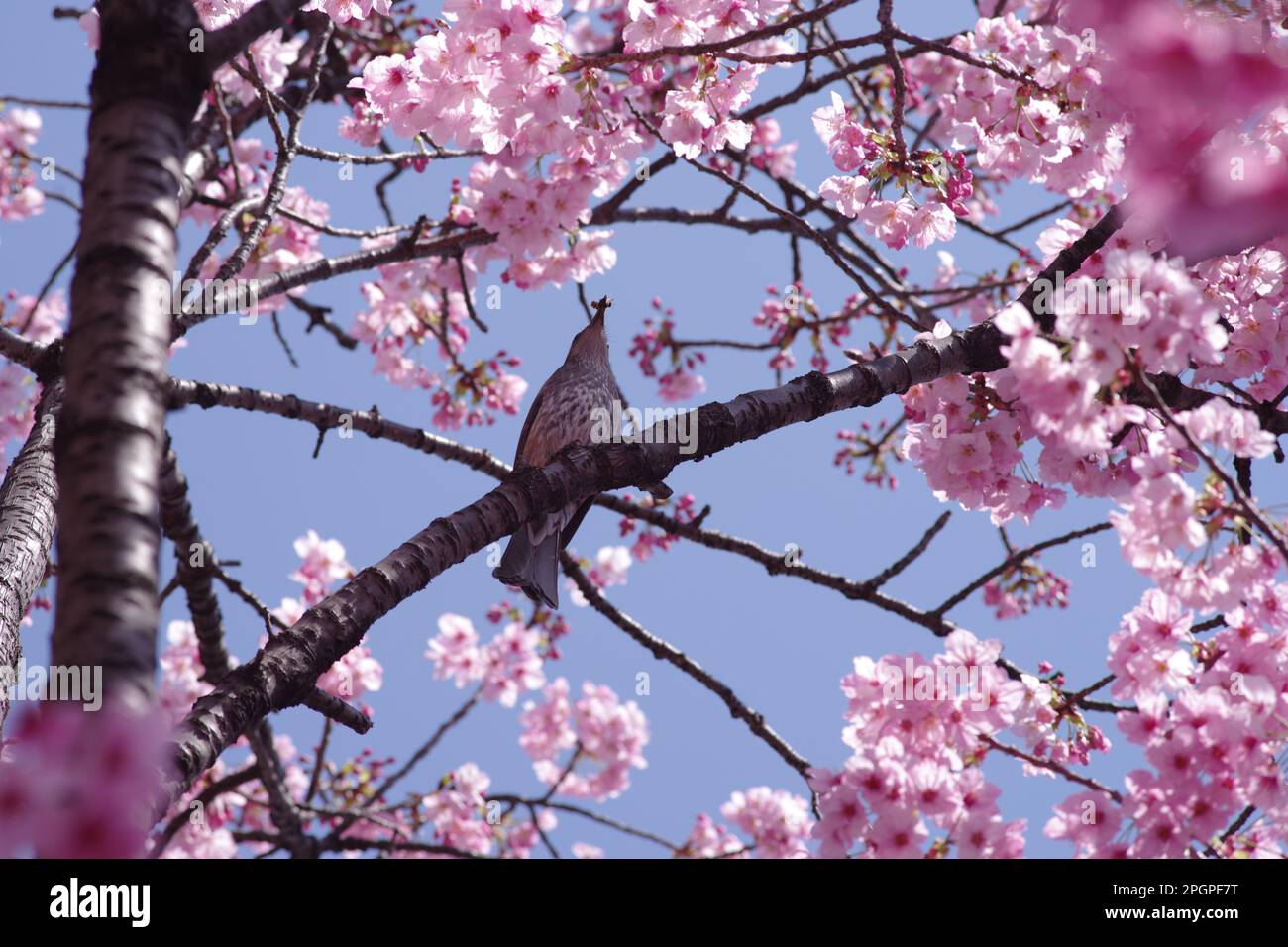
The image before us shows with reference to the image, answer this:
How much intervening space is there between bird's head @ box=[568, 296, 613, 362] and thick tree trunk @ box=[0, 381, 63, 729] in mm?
2594

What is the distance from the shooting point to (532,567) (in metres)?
3.94

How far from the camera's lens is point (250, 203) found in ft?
14.6

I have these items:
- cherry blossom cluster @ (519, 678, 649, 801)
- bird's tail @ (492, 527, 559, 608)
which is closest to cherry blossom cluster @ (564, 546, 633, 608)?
cherry blossom cluster @ (519, 678, 649, 801)

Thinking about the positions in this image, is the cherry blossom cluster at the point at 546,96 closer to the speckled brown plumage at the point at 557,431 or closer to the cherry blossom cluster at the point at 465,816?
the speckled brown plumage at the point at 557,431

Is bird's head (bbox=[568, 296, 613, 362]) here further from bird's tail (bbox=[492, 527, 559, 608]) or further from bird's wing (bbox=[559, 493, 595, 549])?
bird's tail (bbox=[492, 527, 559, 608])

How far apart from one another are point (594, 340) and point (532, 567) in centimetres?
181

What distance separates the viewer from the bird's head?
17.6 feet

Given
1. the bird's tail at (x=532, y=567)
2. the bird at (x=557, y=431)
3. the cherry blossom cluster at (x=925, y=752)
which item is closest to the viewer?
the cherry blossom cluster at (x=925, y=752)

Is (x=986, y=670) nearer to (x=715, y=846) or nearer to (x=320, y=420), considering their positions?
(x=320, y=420)

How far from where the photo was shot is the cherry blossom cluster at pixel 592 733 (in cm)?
800

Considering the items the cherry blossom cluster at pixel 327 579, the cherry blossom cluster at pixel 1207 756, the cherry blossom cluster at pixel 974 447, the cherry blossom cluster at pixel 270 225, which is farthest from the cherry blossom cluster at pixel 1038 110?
the cherry blossom cluster at pixel 327 579

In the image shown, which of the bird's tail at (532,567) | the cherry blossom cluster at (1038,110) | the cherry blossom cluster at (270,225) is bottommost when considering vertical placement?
the bird's tail at (532,567)

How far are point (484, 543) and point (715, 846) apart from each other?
4545 mm
